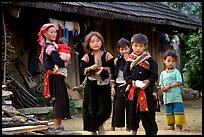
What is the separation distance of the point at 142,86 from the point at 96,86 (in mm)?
663

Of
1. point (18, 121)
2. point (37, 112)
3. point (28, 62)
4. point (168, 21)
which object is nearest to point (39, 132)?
point (18, 121)

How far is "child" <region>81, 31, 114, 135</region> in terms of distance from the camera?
5578 millimetres

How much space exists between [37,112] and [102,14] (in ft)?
9.67

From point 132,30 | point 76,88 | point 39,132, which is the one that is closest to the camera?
point 39,132

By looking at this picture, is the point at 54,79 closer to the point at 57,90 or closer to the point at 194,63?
Answer: the point at 57,90

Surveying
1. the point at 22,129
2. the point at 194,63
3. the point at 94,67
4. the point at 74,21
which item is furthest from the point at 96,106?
the point at 74,21

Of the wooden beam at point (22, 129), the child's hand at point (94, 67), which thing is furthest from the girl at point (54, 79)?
the wooden beam at point (22, 129)

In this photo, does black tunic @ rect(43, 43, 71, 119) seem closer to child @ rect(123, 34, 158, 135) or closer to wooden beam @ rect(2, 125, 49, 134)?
child @ rect(123, 34, 158, 135)

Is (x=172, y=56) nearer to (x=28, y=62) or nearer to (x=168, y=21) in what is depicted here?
(x=28, y=62)

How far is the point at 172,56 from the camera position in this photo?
6.66m

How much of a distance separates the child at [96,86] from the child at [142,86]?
0.39 meters

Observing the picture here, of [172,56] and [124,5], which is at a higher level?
[124,5]

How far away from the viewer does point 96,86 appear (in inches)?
221

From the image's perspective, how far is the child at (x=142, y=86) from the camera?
5.23 meters
